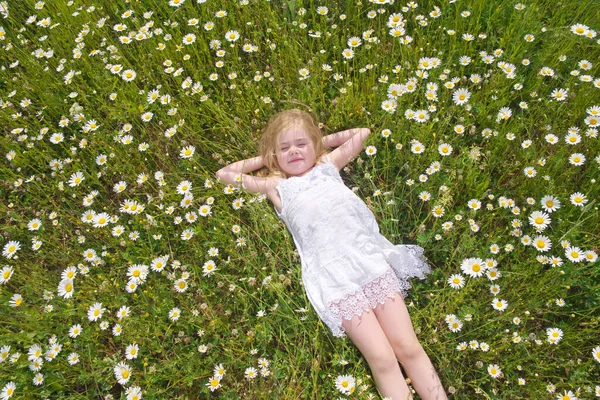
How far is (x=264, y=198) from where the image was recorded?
288 cm

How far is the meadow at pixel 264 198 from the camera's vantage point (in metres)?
2.41

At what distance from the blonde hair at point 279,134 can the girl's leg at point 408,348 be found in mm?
1228

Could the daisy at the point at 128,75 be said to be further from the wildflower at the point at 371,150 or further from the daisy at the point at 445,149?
the daisy at the point at 445,149

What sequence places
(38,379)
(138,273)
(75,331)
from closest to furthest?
(38,379)
(75,331)
(138,273)

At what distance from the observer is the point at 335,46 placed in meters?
3.38

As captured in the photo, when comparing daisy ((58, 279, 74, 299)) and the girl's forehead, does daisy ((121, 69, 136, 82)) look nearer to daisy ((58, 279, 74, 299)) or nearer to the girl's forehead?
the girl's forehead

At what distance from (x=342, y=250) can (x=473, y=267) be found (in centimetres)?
77

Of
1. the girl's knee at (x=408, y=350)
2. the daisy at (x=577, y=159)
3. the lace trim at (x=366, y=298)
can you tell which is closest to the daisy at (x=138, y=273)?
the lace trim at (x=366, y=298)

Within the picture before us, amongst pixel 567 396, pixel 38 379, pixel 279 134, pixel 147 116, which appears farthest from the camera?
pixel 147 116

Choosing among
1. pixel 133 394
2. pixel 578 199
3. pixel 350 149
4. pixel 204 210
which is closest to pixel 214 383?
pixel 133 394

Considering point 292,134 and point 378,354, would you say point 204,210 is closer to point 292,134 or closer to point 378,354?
point 292,134

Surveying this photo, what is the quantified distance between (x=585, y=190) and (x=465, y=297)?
3.53 feet

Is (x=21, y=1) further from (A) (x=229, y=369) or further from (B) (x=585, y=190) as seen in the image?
(B) (x=585, y=190)

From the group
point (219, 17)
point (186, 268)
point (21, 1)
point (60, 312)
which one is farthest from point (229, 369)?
point (21, 1)
